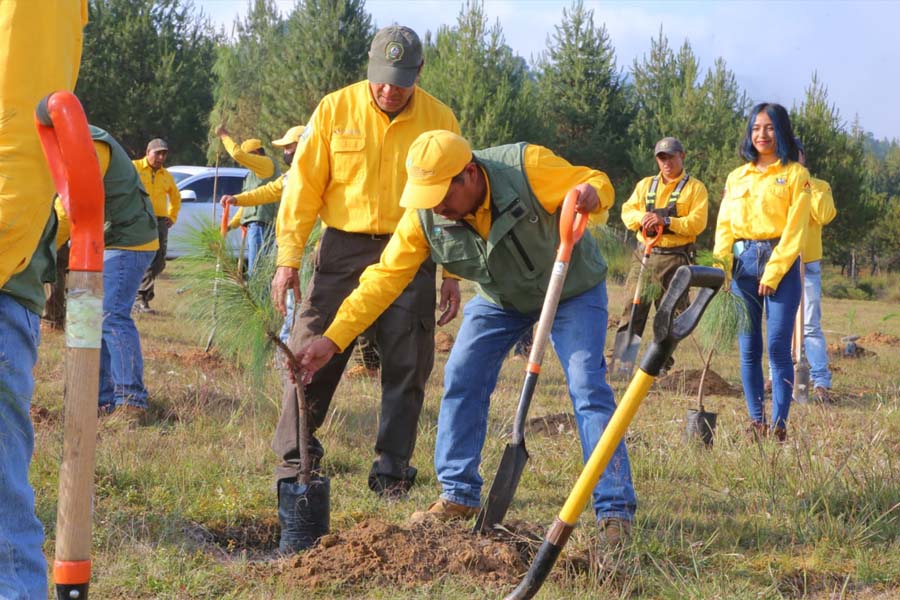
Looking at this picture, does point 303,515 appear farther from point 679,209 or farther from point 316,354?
point 679,209

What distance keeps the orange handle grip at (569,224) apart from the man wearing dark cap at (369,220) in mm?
1315

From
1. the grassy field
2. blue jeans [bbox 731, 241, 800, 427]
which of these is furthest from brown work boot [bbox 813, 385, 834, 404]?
blue jeans [bbox 731, 241, 800, 427]

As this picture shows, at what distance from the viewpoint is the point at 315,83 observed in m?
31.3

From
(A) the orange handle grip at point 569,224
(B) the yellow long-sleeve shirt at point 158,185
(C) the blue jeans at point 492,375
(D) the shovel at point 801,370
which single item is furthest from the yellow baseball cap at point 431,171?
(B) the yellow long-sleeve shirt at point 158,185

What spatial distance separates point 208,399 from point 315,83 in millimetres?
26436

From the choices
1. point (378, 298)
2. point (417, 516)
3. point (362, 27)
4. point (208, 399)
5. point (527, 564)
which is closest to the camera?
point (527, 564)

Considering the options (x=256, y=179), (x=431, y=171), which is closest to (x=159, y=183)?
(x=256, y=179)

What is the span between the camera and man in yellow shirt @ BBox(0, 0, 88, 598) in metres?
1.94

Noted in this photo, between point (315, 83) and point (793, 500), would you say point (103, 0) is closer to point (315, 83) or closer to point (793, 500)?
point (315, 83)

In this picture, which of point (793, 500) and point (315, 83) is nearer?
point (793, 500)

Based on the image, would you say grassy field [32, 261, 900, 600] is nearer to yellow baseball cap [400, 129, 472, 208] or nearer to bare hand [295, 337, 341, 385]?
bare hand [295, 337, 341, 385]

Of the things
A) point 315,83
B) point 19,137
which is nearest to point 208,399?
point 19,137

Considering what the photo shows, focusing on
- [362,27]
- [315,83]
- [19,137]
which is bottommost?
[19,137]

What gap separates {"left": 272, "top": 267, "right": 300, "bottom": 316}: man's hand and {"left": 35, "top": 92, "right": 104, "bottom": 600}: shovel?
8.46 ft
